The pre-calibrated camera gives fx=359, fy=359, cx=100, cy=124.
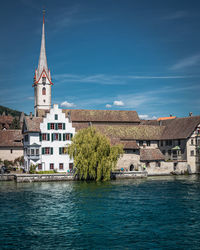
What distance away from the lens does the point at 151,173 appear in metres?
75.9

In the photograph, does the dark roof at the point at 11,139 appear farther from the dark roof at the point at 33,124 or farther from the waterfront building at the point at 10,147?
the dark roof at the point at 33,124

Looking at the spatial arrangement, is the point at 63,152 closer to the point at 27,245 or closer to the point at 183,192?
the point at 183,192

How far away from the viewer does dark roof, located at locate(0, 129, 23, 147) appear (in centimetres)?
7945

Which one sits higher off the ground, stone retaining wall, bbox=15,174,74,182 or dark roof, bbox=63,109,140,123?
dark roof, bbox=63,109,140,123

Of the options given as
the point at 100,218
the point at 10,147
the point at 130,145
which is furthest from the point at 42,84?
the point at 100,218

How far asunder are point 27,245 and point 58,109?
4662 centimetres

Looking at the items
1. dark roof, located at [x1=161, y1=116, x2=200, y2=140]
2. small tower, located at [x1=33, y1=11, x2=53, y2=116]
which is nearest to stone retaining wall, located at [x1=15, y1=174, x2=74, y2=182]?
dark roof, located at [x1=161, y1=116, x2=200, y2=140]

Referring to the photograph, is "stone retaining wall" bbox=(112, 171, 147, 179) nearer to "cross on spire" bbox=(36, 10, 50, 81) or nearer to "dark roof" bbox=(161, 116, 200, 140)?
"dark roof" bbox=(161, 116, 200, 140)

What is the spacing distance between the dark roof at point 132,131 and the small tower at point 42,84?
30.5 m

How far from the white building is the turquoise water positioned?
16.5 meters

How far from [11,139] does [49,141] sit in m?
14.2

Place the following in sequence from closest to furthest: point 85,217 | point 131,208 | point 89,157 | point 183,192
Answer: point 85,217 < point 131,208 < point 183,192 < point 89,157

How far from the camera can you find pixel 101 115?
9638 centimetres

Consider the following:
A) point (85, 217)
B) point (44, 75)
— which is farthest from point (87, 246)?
point (44, 75)
